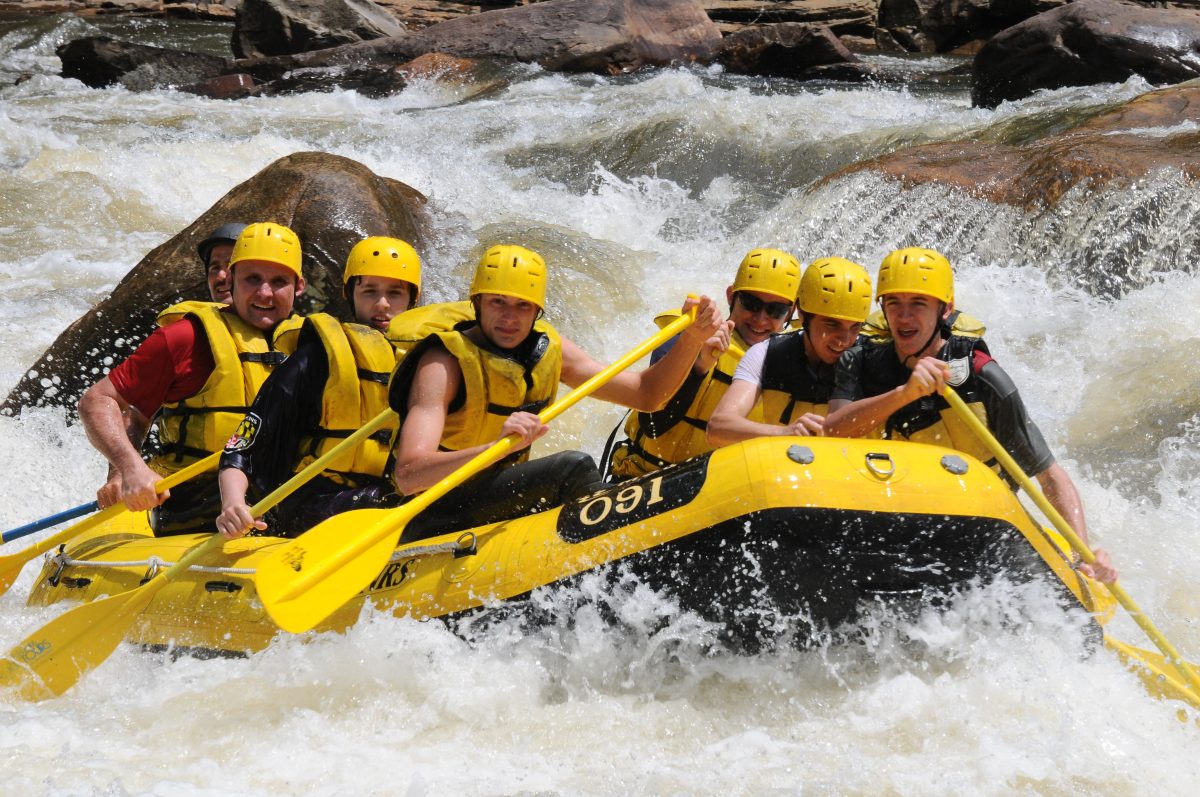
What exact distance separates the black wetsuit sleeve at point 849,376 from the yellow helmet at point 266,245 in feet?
5.94

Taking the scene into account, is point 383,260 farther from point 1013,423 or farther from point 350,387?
point 1013,423

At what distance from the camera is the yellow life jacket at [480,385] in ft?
11.9

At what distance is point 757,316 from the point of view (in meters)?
4.26

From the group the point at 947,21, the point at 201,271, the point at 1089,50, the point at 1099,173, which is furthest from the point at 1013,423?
the point at 947,21

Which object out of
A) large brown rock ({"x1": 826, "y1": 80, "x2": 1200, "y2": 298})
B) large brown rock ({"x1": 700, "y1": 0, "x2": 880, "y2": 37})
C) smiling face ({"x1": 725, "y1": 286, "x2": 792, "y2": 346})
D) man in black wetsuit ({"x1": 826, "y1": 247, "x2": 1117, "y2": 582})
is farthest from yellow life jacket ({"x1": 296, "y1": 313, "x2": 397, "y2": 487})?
large brown rock ({"x1": 700, "y1": 0, "x2": 880, "y2": 37})

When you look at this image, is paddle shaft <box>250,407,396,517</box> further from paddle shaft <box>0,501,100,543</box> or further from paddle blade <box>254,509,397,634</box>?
paddle shaft <box>0,501,100,543</box>

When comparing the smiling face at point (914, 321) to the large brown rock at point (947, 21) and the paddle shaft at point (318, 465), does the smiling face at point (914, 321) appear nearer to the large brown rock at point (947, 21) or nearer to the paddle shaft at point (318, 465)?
the paddle shaft at point (318, 465)

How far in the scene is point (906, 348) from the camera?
3.67 meters

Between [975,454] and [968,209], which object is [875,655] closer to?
[975,454]

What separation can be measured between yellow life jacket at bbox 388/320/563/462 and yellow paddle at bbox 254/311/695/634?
0.43 feet

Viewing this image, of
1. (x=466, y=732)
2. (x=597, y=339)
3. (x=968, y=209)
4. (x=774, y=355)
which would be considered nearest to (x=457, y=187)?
(x=597, y=339)

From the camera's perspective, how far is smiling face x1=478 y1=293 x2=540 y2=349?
144 inches

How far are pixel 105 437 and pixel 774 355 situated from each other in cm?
211

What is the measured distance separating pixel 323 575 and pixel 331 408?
73cm
